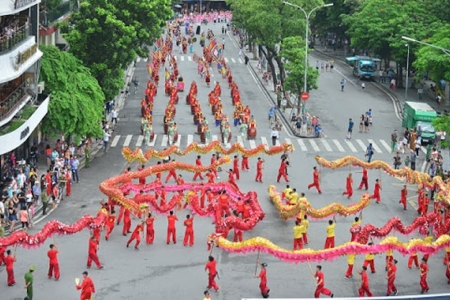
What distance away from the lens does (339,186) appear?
4125 cm

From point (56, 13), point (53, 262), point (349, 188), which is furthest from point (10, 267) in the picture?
point (56, 13)

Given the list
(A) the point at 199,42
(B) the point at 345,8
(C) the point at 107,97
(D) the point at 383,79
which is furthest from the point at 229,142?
(A) the point at 199,42

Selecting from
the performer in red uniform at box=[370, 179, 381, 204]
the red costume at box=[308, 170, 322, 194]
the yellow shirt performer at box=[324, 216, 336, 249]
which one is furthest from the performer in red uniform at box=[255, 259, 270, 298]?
the red costume at box=[308, 170, 322, 194]

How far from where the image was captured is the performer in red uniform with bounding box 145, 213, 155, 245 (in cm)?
3091

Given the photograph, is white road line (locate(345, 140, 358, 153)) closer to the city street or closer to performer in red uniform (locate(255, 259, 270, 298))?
the city street

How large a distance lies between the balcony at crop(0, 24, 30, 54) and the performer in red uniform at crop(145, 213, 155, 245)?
11.8 m

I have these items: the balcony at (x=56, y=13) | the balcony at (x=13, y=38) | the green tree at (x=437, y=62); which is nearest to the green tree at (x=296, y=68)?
the green tree at (x=437, y=62)

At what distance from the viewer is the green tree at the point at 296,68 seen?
2295 inches

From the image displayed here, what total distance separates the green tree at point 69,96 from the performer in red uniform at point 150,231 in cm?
1357

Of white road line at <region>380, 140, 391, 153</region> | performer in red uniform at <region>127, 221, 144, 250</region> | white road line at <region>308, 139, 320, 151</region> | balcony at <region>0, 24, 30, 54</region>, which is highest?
balcony at <region>0, 24, 30, 54</region>

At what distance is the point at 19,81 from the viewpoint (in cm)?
4225

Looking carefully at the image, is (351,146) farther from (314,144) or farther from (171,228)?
(171,228)

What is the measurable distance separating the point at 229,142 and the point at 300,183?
368 inches

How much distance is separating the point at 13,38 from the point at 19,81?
8.45 ft
